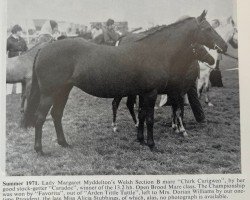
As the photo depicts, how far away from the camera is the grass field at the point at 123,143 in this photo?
A: 2.21 m

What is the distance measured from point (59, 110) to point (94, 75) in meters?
0.24

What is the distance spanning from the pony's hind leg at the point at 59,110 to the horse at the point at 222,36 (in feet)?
2.28

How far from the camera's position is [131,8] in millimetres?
2330

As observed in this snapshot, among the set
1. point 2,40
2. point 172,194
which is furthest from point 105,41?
point 172,194

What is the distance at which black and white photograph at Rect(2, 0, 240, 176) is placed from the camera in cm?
223

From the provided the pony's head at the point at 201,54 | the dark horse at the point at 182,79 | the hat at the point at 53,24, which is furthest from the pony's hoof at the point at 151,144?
the hat at the point at 53,24

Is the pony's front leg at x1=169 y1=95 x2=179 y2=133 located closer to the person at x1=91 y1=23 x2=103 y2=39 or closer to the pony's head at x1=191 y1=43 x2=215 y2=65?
the pony's head at x1=191 y1=43 x2=215 y2=65

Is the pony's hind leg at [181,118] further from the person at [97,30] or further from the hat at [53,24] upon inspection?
the hat at [53,24]

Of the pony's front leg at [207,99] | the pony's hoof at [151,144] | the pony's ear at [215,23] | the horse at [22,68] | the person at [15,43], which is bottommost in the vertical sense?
the pony's hoof at [151,144]

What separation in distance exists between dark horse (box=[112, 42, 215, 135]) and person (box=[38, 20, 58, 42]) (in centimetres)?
34

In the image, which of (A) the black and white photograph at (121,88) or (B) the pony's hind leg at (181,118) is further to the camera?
(B) the pony's hind leg at (181,118)

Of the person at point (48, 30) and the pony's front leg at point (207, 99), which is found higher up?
the person at point (48, 30)

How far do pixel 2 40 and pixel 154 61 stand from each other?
765 millimetres

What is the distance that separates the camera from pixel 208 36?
2.34 metres
